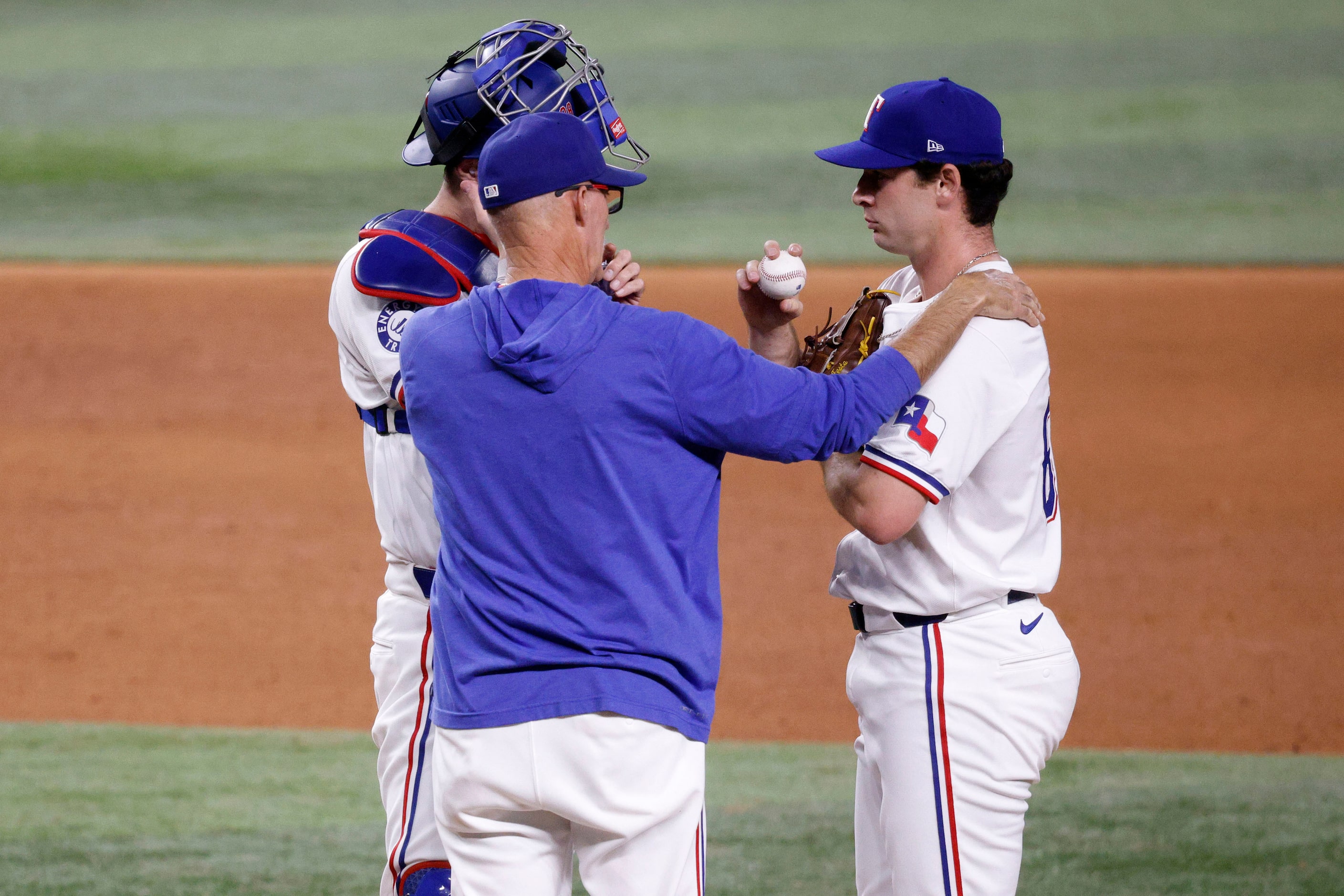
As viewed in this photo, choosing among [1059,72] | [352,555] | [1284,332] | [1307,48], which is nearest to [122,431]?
[352,555]

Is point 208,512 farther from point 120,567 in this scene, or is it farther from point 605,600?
point 605,600

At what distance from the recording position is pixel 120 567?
7234 millimetres

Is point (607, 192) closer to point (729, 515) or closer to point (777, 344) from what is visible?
point (777, 344)

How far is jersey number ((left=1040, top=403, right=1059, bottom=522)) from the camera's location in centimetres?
271

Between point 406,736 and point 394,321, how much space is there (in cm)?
90

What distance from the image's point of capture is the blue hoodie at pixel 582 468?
2.17 m

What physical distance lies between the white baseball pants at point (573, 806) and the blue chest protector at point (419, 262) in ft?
3.34

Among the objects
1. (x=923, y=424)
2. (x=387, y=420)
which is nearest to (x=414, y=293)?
(x=387, y=420)

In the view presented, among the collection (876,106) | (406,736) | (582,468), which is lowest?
(406,736)

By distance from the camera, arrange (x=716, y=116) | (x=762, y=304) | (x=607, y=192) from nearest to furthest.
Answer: (x=607, y=192) → (x=762, y=304) → (x=716, y=116)

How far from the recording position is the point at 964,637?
2.64 metres

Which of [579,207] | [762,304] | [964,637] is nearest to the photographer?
[579,207]

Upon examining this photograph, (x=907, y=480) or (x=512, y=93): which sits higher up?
(x=512, y=93)

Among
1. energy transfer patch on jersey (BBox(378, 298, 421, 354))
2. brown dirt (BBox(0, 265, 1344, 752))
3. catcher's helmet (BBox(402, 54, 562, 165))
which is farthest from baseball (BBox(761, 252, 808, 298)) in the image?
brown dirt (BBox(0, 265, 1344, 752))
